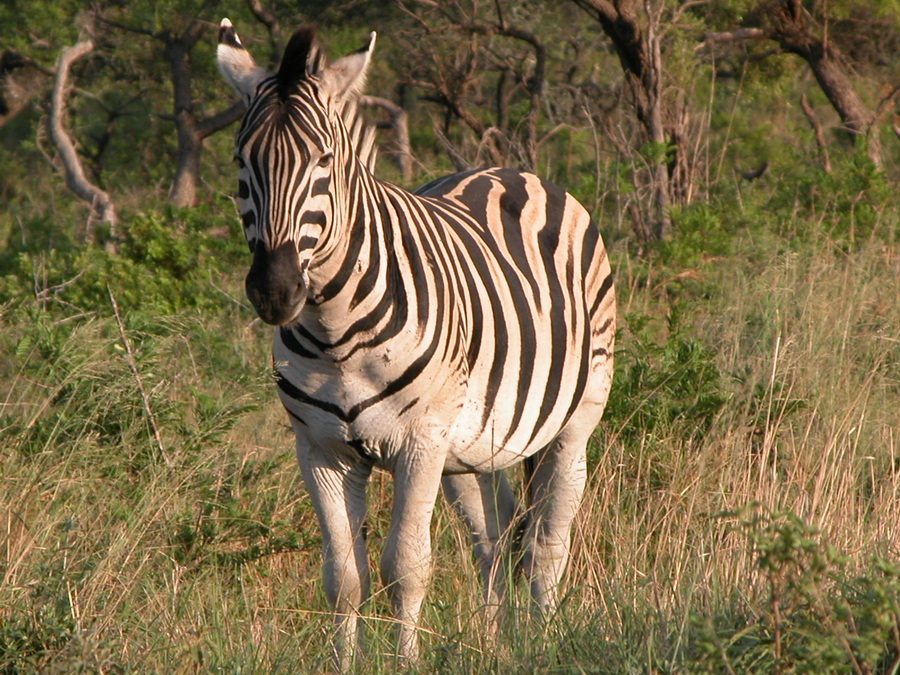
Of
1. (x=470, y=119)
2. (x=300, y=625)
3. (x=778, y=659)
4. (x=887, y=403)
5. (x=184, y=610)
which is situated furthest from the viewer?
(x=470, y=119)

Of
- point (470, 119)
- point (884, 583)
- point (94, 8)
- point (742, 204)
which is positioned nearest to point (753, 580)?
point (884, 583)

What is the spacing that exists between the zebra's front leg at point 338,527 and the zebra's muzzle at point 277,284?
2.29ft

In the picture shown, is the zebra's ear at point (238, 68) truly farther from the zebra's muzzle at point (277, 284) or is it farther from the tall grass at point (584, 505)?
the tall grass at point (584, 505)

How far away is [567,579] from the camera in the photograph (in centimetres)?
411

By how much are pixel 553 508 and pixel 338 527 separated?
43.2 inches

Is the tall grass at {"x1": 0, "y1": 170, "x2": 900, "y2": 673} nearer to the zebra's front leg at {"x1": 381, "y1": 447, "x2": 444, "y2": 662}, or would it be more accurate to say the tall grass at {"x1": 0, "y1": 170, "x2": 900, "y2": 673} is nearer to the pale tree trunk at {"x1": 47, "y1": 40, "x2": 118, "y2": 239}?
the zebra's front leg at {"x1": 381, "y1": 447, "x2": 444, "y2": 662}

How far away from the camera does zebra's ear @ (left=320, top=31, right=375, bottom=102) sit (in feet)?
9.85

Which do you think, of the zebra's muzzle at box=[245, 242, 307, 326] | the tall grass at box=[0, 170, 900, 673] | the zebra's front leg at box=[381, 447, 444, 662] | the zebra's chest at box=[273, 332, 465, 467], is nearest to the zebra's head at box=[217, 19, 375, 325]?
the zebra's muzzle at box=[245, 242, 307, 326]

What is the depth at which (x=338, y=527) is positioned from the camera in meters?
3.34

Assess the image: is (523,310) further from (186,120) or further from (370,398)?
(186,120)

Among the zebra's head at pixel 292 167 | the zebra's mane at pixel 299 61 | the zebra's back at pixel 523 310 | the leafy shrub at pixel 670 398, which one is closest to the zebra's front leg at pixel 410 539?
the zebra's back at pixel 523 310

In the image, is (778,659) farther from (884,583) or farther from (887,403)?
(887,403)

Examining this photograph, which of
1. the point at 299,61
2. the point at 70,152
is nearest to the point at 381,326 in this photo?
the point at 299,61

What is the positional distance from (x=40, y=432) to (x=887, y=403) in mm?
3622
